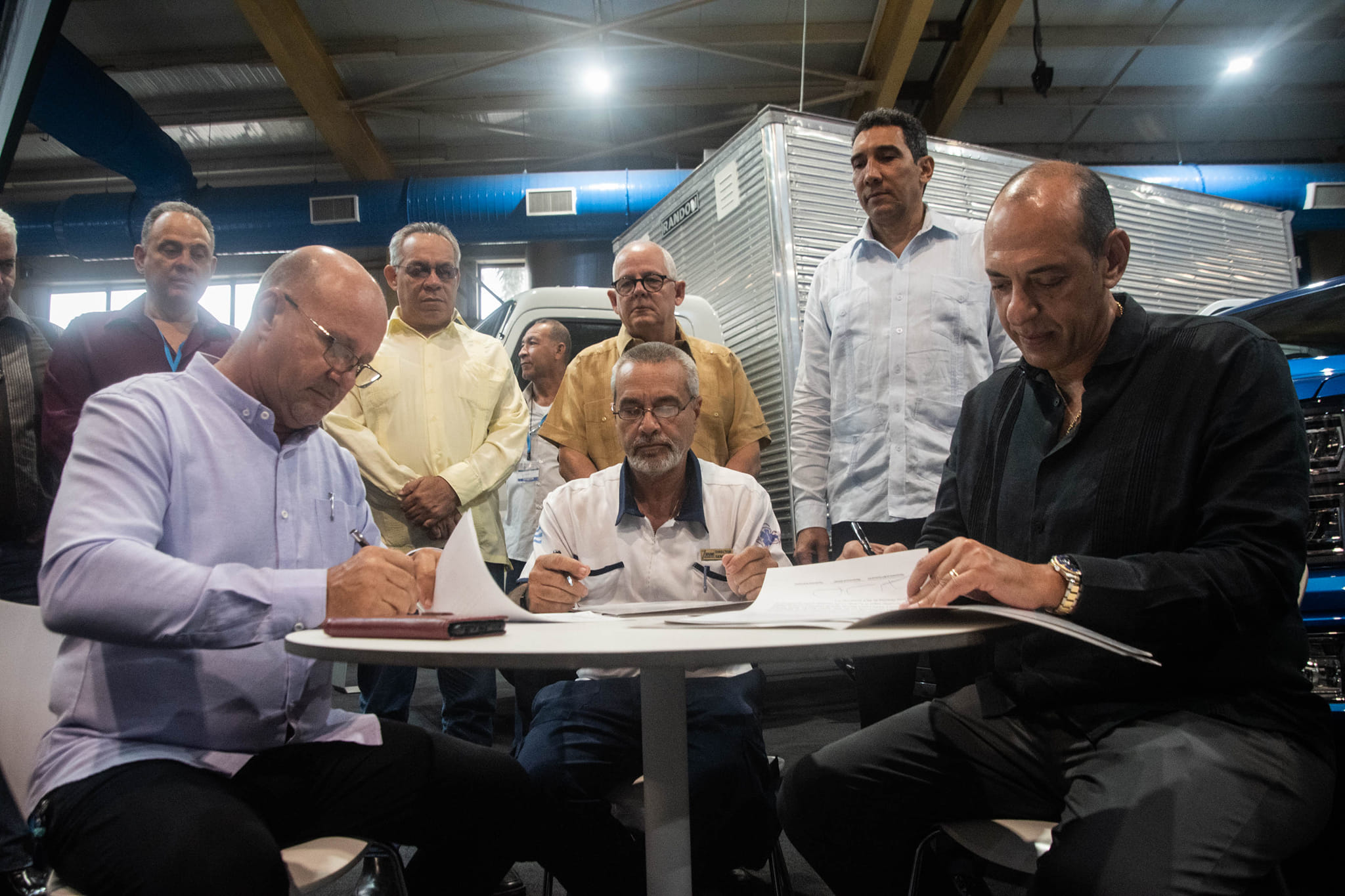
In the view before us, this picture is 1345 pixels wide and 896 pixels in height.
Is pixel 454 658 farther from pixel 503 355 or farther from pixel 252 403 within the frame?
pixel 503 355

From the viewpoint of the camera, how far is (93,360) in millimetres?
2676

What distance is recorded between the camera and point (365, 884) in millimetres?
1507

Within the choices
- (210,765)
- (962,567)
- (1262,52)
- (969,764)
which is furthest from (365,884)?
(1262,52)

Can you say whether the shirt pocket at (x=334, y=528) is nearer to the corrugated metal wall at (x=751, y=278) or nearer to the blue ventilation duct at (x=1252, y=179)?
the corrugated metal wall at (x=751, y=278)


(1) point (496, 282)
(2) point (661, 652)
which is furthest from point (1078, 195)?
(1) point (496, 282)

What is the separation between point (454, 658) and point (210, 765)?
24.4 inches

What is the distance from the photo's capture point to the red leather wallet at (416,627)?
3.46 feet

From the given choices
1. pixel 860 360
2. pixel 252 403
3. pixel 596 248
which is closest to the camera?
pixel 252 403

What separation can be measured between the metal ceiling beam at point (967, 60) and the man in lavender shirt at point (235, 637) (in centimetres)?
653

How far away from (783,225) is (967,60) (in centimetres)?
449

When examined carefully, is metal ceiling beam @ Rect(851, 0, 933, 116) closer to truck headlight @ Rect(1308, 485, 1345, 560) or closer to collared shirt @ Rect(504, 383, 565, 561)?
collared shirt @ Rect(504, 383, 565, 561)

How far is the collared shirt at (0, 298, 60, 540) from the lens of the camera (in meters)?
2.45

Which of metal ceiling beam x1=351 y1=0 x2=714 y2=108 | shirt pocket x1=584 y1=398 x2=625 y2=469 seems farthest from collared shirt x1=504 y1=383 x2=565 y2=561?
metal ceiling beam x1=351 y1=0 x2=714 y2=108

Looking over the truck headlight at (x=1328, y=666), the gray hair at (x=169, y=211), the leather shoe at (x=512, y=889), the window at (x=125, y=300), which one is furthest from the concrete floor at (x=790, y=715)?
the window at (x=125, y=300)
